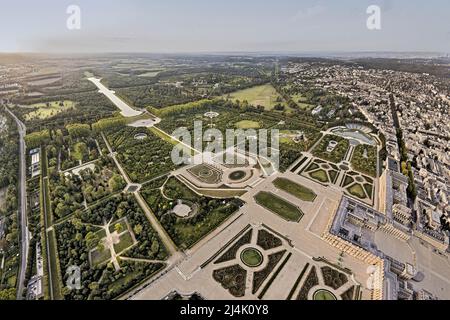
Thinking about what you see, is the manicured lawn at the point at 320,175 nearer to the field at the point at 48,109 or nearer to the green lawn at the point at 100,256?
the green lawn at the point at 100,256

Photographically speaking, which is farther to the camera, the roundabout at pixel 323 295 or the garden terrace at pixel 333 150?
the garden terrace at pixel 333 150

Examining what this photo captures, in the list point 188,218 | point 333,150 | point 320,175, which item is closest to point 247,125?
point 333,150

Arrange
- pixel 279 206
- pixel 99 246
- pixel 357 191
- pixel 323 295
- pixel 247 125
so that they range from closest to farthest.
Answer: pixel 323 295 < pixel 99 246 < pixel 279 206 < pixel 357 191 < pixel 247 125

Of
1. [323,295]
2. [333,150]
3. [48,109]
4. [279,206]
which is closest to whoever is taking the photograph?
[323,295]

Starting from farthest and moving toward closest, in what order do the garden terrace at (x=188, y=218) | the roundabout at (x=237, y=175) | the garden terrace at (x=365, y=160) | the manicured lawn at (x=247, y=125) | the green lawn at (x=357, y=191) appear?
the manicured lawn at (x=247, y=125) → the garden terrace at (x=365, y=160) → the roundabout at (x=237, y=175) → the green lawn at (x=357, y=191) → the garden terrace at (x=188, y=218)

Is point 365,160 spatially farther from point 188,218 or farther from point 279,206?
point 188,218

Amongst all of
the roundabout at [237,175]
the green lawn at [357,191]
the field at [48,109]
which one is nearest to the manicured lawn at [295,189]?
the roundabout at [237,175]
